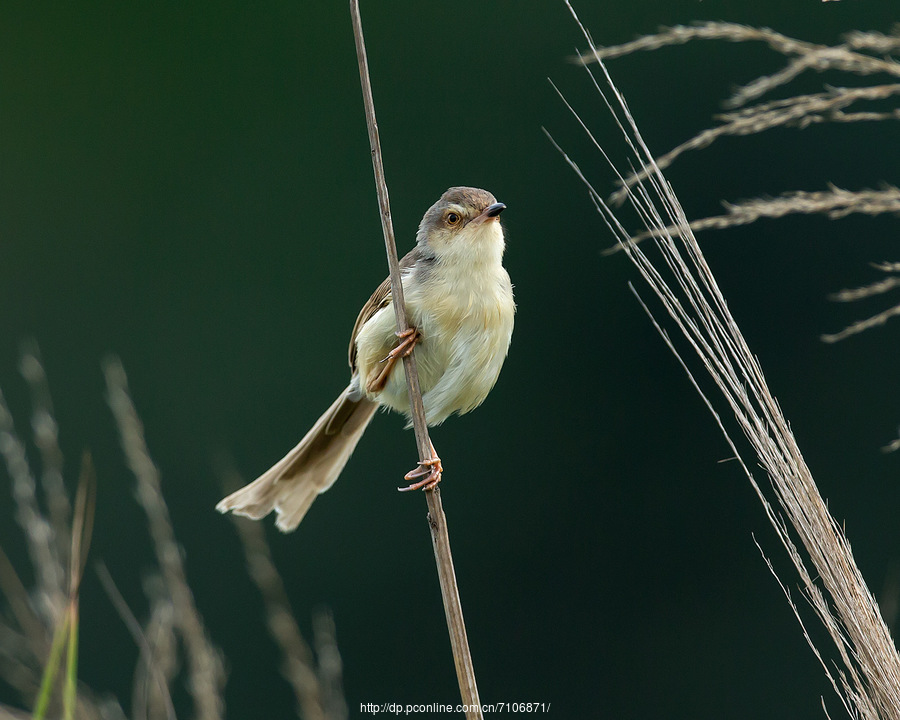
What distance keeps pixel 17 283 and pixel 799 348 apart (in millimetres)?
5894

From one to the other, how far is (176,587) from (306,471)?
5.29 feet

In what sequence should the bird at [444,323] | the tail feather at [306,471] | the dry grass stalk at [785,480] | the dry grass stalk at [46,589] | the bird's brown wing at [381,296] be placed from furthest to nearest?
the tail feather at [306,471] < the bird's brown wing at [381,296] < the bird at [444,323] < the dry grass stalk at [46,589] < the dry grass stalk at [785,480]

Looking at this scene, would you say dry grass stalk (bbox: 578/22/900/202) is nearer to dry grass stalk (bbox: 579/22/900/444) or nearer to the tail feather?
dry grass stalk (bbox: 579/22/900/444)

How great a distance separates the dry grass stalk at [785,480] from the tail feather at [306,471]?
1950 mm

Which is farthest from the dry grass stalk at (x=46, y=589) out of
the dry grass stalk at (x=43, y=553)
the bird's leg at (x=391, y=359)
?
the bird's leg at (x=391, y=359)

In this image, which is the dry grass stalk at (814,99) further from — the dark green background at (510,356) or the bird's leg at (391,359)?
the dark green background at (510,356)

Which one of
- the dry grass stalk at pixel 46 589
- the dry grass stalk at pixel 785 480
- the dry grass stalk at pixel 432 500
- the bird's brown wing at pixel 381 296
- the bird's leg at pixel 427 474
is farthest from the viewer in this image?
the bird's brown wing at pixel 381 296

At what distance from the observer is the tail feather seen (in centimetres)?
335

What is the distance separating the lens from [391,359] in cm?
299

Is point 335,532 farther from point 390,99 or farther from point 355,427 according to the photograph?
point 355,427

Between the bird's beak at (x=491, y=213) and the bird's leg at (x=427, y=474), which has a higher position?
the bird's beak at (x=491, y=213)

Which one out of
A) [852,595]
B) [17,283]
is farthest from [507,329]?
[17,283]

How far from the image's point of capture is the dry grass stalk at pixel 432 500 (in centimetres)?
189

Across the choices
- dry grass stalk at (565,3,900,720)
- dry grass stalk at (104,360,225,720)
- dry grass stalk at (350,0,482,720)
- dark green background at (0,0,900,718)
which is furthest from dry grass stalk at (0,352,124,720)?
dark green background at (0,0,900,718)
